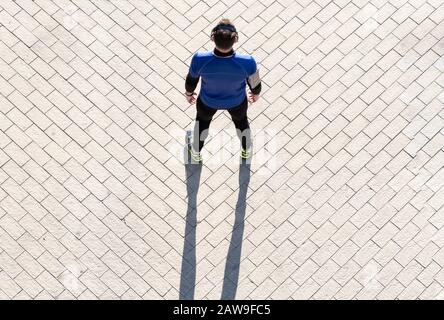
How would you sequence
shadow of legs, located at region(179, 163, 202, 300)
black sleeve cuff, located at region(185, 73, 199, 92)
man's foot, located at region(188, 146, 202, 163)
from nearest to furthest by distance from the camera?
1. black sleeve cuff, located at region(185, 73, 199, 92)
2. shadow of legs, located at region(179, 163, 202, 300)
3. man's foot, located at region(188, 146, 202, 163)

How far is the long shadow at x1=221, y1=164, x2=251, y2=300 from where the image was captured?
23.3ft

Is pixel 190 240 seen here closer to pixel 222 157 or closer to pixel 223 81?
pixel 222 157

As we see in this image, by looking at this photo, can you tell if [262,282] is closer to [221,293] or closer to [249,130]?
[221,293]

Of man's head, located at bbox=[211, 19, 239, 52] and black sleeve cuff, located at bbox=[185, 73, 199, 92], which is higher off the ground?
black sleeve cuff, located at bbox=[185, 73, 199, 92]

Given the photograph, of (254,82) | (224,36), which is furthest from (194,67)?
(254,82)

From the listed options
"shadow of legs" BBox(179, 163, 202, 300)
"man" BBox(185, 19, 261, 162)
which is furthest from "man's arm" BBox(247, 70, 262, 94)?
"shadow of legs" BBox(179, 163, 202, 300)

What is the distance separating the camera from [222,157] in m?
7.59

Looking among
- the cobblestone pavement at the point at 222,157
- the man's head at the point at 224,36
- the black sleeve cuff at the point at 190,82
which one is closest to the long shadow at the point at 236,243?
the cobblestone pavement at the point at 222,157

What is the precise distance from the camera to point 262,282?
712 cm

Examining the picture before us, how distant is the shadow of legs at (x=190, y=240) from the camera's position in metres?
7.10

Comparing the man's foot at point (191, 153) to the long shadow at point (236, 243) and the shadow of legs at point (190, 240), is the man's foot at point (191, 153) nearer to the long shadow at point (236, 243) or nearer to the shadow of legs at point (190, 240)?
the shadow of legs at point (190, 240)

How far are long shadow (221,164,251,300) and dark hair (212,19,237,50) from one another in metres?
1.98

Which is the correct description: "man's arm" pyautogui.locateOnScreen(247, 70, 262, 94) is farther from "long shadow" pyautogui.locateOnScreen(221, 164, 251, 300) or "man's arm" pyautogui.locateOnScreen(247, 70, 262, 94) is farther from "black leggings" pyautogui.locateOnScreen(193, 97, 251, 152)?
"long shadow" pyautogui.locateOnScreen(221, 164, 251, 300)

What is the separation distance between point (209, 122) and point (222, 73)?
1.10m
